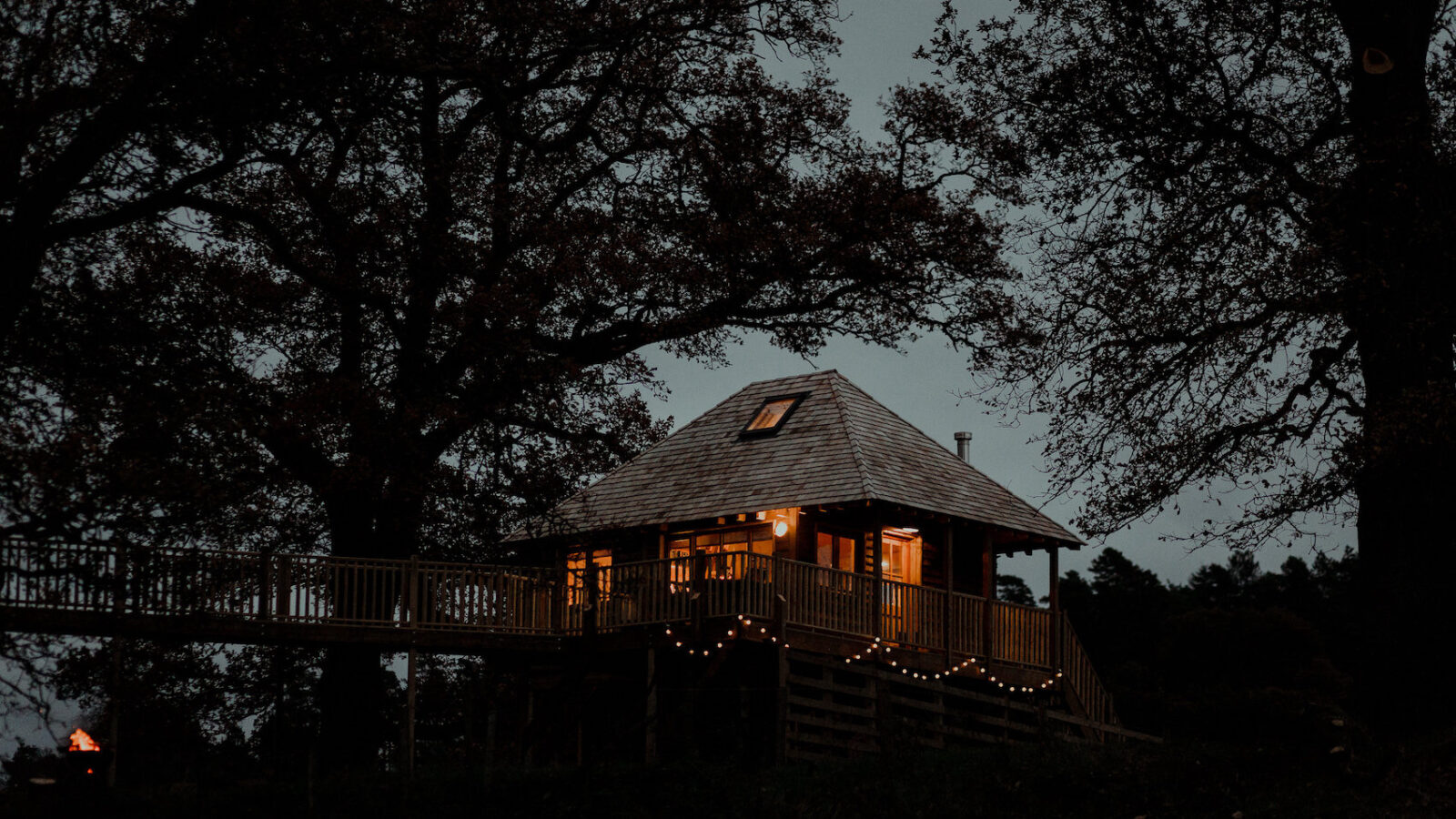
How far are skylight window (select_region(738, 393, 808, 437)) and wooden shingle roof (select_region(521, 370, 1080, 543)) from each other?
0.15 metres

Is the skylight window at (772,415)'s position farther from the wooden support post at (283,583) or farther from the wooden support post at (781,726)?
the wooden support post at (283,583)

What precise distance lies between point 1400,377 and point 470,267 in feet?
45.6

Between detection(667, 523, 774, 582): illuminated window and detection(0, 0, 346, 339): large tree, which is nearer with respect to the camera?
detection(0, 0, 346, 339): large tree

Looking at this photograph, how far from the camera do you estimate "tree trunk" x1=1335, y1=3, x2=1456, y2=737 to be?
57.7 ft

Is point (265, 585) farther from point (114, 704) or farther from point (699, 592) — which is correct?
point (699, 592)

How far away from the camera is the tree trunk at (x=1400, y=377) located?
17.6 metres

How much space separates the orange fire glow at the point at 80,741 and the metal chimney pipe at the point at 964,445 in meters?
21.6

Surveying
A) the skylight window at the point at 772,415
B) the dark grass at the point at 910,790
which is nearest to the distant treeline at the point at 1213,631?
the skylight window at the point at 772,415

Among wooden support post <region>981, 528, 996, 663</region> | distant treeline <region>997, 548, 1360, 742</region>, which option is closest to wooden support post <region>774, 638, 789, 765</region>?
wooden support post <region>981, 528, 996, 663</region>

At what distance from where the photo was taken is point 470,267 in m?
24.7

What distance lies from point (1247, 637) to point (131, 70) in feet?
147

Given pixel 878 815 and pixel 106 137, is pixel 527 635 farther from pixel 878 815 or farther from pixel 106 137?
pixel 106 137

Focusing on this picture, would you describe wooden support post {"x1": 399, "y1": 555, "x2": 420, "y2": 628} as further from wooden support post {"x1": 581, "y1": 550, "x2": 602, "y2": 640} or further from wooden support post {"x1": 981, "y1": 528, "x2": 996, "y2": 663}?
wooden support post {"x1": 981, "y1": 528, "x2": 996, "y2": 663}

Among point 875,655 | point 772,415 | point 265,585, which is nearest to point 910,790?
point 875,655
